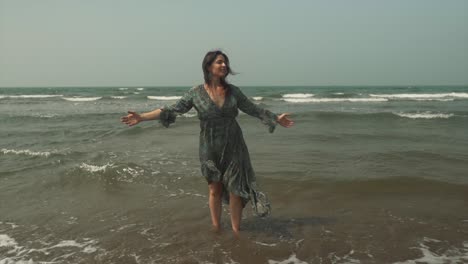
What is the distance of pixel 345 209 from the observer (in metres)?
5.04

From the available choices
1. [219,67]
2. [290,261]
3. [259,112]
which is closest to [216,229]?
[290,261]

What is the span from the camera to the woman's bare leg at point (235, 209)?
4160 mm

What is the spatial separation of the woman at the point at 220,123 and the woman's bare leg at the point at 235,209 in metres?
0.01

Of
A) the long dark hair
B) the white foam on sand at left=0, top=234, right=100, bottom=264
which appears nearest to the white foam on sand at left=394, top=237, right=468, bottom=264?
the long dark hair

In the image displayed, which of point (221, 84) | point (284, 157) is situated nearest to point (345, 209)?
point (221, 84)

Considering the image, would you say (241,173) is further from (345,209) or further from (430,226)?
(430,226)

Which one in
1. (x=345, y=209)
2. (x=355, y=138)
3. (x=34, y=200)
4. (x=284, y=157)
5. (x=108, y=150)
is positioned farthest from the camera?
(x=355, y=138)

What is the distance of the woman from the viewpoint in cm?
391

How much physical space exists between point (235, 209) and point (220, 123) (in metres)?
0.96

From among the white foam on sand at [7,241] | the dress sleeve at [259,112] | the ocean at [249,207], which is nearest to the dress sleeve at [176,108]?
the dress sleeve at [259,112]

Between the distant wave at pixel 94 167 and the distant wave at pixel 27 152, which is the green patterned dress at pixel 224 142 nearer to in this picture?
the distant wave at pixel 94 167

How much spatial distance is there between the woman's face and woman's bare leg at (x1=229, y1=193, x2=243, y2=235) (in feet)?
4.05

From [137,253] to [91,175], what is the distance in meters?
3.46

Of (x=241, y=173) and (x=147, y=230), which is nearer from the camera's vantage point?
(x=241, y=173)
